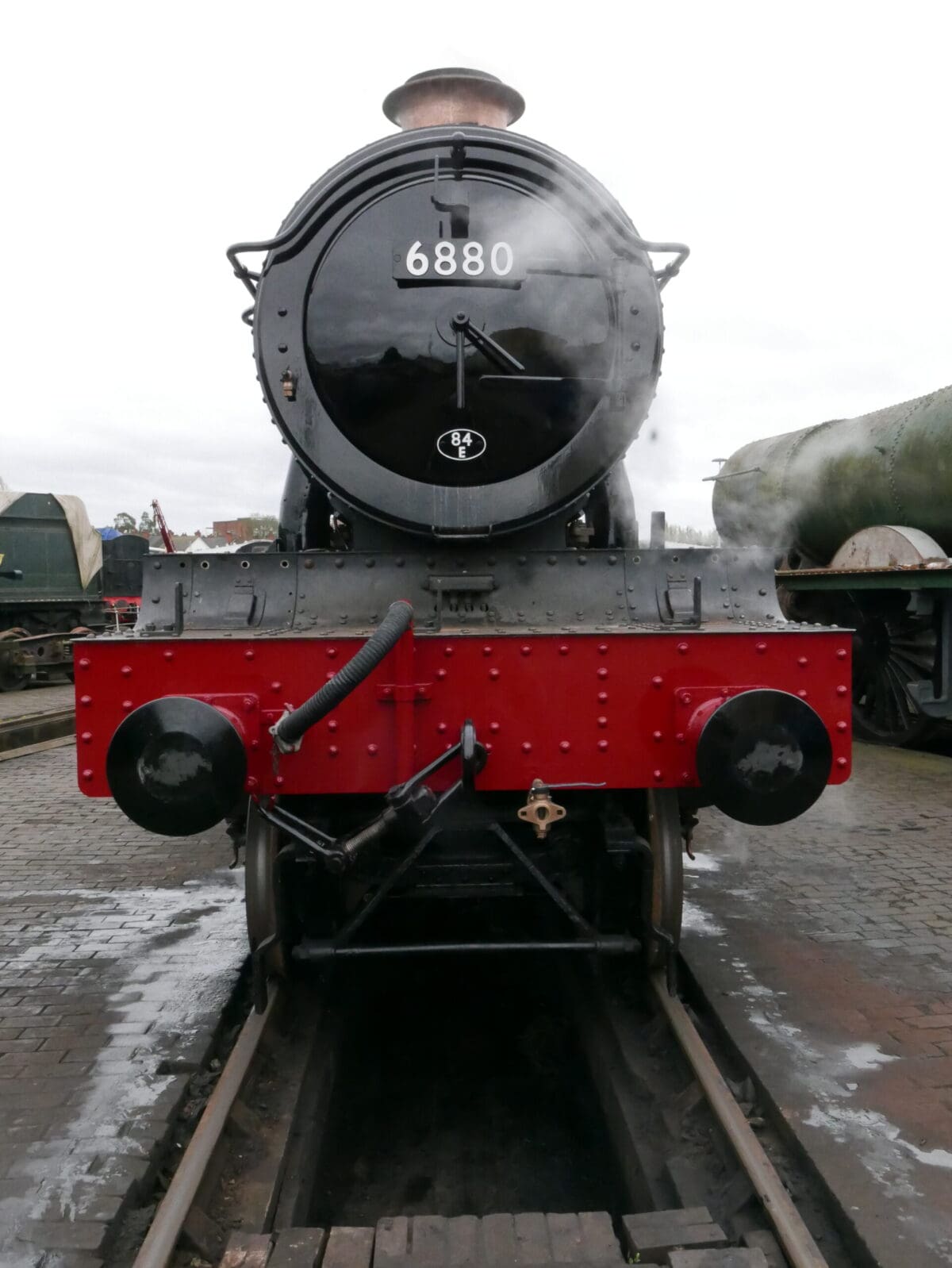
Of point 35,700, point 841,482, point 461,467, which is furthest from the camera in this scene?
point 35,700

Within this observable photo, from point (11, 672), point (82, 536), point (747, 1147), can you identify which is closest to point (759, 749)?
point (747, 1147)

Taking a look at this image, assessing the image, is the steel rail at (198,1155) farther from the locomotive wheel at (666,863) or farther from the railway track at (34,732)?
the railway track at (34,732)

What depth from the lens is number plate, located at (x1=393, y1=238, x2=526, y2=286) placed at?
2.90 metres

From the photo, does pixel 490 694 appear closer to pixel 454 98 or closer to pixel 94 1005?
pixel 94 1005

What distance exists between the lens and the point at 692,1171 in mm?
2354

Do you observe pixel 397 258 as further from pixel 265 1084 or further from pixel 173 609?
pixel 265 1084

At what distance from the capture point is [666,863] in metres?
2.90

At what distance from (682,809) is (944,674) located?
4.87 m

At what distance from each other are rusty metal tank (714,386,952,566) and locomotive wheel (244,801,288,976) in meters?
6.49

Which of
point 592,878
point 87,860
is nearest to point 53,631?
point 87,860

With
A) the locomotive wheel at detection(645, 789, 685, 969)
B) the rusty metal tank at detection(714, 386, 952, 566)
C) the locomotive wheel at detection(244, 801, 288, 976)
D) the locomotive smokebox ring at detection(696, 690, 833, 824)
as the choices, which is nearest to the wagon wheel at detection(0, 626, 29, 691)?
the rusty metal tank at detection(714, 386, 952, 566)

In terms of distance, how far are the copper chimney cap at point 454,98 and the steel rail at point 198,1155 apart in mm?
2958

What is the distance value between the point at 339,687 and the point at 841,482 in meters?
7.54

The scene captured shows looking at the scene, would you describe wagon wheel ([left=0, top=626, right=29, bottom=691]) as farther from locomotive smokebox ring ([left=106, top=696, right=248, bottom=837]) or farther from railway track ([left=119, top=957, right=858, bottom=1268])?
locomotive smokebox ring ([left=106, top=696, right=248, bottom=837])
